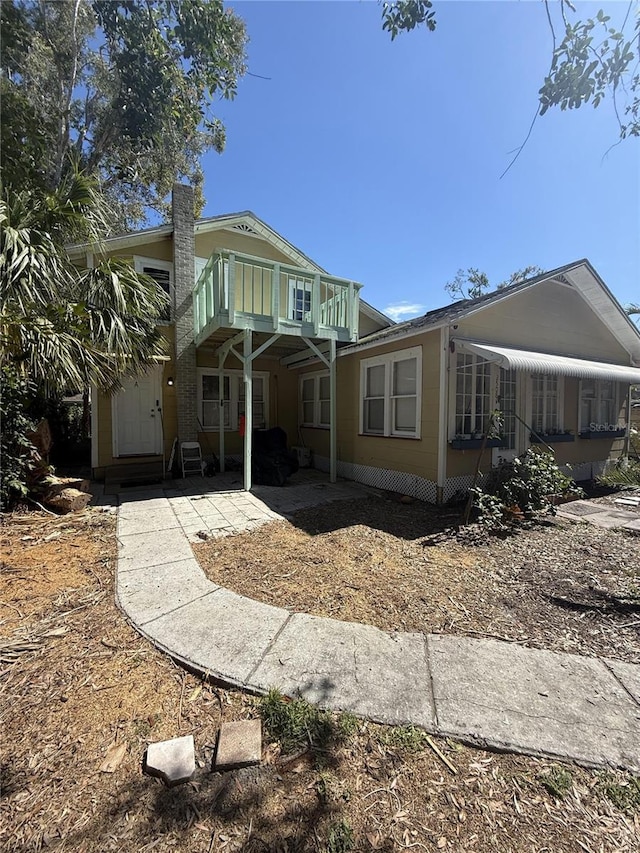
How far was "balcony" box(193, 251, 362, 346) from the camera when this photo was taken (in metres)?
6.94

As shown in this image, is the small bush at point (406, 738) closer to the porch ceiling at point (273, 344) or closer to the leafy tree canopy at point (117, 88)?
the porch ceiling at point (273, 344)

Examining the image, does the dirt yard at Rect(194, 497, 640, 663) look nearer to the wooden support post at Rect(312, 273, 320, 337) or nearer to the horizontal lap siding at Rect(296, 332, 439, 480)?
the horizontal lap siding at Rect(296, 332, 439, 480)

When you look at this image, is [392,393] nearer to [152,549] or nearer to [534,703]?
[152,549]

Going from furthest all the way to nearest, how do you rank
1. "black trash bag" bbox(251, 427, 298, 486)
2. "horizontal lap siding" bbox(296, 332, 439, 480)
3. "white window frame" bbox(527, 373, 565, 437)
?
"black trash bag" bbox(251, 427, 298, 486)
"white window frame" bbox(527, 373, 565, 437)
"horizontal lap siding" bbox(296, 332, 439, 480)

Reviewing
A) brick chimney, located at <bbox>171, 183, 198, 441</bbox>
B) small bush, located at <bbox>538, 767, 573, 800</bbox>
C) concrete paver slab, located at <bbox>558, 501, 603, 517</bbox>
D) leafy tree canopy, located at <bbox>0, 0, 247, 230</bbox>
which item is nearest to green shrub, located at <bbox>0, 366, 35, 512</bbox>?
leafy tree canopy, located at <bbox>0, 0, 247, 230</bbox>

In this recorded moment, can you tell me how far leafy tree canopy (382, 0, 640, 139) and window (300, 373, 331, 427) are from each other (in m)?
7.09

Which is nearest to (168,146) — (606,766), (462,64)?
(462,64)

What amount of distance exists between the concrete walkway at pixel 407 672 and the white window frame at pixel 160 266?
7.40 m

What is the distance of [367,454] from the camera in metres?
8.20

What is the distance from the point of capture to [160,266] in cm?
902

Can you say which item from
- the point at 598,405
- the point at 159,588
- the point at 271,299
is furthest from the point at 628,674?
the point at 598,405

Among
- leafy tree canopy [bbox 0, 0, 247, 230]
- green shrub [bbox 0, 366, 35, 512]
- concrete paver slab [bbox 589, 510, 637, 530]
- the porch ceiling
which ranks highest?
leafy tree canopy [bbox 0, 0, 247, 230]

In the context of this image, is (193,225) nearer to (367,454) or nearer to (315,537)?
(367,454)

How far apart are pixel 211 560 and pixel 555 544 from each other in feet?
14.8
